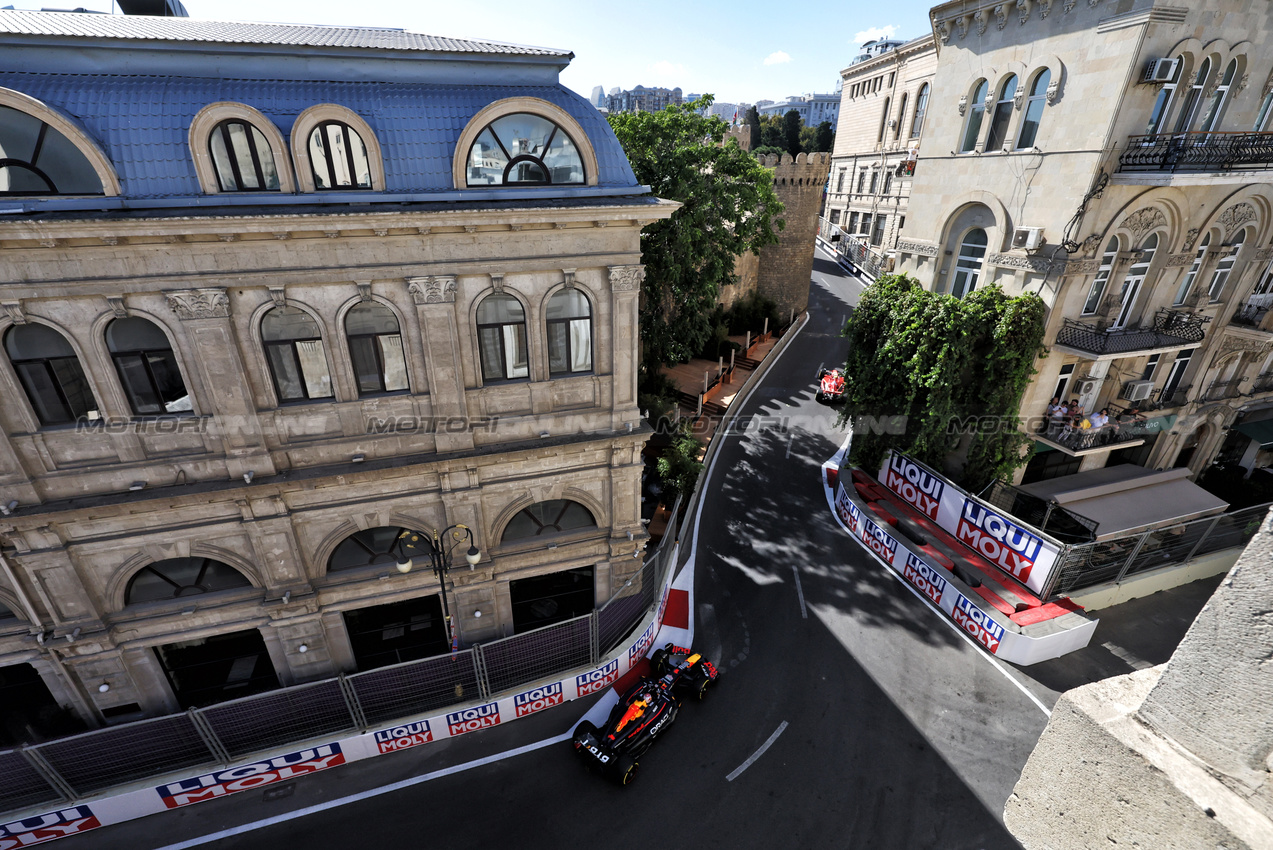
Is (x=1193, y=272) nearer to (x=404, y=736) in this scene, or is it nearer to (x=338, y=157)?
(x=338, y=157)

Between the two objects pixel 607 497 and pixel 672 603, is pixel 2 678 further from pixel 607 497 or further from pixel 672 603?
pixel 672 603

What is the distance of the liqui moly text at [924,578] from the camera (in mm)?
20692

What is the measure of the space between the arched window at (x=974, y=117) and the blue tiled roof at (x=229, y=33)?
56.4 ft

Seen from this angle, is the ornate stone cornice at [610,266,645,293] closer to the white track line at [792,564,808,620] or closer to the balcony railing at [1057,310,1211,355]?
the white track line at [792,564,808,620]

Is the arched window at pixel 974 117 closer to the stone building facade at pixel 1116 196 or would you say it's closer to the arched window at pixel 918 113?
the stone building facade at pixel 1116 196

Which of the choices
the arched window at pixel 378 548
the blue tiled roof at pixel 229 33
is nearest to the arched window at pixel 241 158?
the blue tiled roof at pixel 229 33

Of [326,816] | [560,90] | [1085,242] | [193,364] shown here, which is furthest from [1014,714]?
[193,364]

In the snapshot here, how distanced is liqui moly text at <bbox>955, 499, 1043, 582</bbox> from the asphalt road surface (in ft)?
11.0

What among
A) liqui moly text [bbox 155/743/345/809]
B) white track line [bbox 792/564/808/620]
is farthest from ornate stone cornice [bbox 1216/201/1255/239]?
liqui moly text [bbox 155/743/345/809]

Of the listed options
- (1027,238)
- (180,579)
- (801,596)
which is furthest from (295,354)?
(1027,238)

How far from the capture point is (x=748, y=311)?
4597 centimetres

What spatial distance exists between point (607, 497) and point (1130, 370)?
897 inches

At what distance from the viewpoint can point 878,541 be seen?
23328 millimetres

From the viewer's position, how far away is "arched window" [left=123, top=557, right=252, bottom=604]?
14.8 meters
